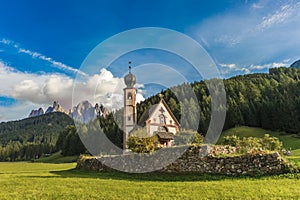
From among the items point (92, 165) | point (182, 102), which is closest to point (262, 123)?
point (182, 102)

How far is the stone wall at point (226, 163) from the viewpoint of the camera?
15898 mm

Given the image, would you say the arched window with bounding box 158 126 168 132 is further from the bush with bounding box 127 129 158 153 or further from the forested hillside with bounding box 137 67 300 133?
the bush with bounding box 127 129 158 153

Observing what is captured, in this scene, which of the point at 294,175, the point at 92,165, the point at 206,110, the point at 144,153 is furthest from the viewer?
the point at 206,110

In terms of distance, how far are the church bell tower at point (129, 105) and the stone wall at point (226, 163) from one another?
2804cm

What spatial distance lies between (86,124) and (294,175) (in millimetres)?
99412

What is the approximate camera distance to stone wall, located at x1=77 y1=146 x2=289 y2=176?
15898mm

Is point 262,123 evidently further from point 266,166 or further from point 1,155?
point 1,155

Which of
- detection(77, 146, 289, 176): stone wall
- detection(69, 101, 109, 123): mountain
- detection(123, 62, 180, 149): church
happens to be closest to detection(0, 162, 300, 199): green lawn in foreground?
detection(77, 146, 289, 176): stone wall

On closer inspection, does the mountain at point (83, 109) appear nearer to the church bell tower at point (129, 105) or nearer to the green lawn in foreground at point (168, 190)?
the church bell tower at point (129, 105)

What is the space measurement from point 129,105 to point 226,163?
3266 cm

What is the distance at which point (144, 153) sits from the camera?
821 inches

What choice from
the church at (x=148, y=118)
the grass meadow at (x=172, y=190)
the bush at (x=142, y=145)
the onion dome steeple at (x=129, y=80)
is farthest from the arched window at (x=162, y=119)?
the grass meadow at (x=172, y=190)

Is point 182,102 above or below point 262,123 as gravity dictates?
above

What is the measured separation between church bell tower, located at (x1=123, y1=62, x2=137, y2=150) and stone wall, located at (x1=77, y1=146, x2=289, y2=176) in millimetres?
28038
